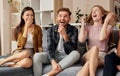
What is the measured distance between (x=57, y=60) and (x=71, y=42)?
282 millimetres

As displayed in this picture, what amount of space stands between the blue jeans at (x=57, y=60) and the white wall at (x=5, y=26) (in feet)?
7.57

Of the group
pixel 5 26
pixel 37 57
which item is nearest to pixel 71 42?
pixel 37 57

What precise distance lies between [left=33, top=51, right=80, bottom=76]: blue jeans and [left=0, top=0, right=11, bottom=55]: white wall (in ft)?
7.57

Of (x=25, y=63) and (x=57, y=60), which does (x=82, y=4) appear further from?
(x=25, y=63)

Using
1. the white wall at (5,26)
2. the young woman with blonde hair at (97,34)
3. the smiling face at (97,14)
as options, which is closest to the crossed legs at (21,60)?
the young woman with blonde hair at (97,34)

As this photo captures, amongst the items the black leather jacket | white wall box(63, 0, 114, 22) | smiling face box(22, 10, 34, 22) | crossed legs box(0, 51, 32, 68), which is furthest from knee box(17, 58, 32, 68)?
white wall box(63, 0, 114, 22)

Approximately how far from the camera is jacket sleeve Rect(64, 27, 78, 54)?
291cm

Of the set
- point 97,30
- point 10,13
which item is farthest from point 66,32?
point 10,13

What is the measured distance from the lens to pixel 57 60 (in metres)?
2.97

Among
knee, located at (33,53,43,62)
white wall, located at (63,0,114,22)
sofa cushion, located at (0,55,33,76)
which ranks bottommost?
sofa cushion, located at (0,55,33,76)

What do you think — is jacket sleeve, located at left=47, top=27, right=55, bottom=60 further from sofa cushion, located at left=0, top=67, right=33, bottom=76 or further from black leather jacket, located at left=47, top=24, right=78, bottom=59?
sofa cushion, located at left=0, top=67, right=33, bottom=76

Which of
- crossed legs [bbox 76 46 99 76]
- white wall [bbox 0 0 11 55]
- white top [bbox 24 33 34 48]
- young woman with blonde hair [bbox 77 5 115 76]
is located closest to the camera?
crossed legs [bbox 76 46 99 76]

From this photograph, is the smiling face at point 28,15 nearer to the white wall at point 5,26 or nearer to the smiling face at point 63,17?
the smiling face at point 63,17

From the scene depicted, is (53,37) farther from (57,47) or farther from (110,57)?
(110,57)
